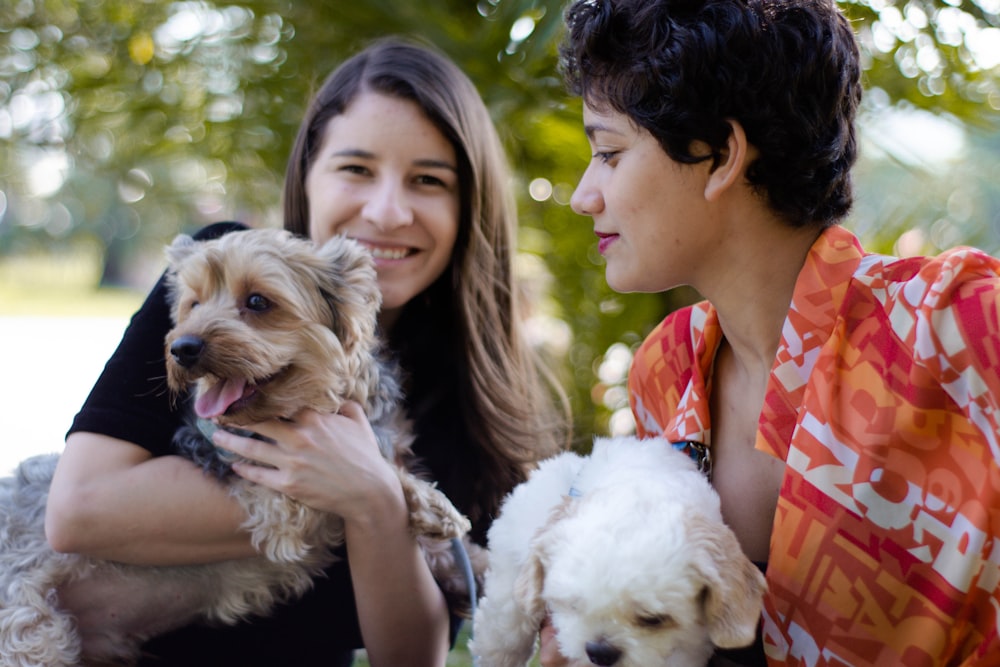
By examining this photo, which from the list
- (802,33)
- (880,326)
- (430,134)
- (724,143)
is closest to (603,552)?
(880,326)

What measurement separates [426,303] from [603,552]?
5.89ft

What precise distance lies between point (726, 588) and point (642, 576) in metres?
0.16

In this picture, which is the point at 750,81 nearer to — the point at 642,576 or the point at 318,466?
the point at 642,576

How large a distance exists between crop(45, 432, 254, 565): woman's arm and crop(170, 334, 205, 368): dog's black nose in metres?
0.31

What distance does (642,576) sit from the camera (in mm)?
1688

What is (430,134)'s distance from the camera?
2.93 meters

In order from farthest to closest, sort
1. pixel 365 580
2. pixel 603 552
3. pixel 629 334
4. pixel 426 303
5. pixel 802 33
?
pixel 629 334
pixel 426 303
pixel 365 580
pixel 802 33
pixel 603 552

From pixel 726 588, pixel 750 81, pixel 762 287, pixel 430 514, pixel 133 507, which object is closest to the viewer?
pixel 726 588

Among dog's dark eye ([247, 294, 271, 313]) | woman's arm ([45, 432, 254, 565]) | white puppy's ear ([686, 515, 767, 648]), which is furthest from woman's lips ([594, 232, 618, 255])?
woman's arm ([45, 432, 254, 565])

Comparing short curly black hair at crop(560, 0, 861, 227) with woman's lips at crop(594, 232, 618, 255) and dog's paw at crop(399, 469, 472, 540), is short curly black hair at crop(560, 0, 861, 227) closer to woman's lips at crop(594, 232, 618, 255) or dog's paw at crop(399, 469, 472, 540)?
woman's lips at crop(594, 232, 618, 255)

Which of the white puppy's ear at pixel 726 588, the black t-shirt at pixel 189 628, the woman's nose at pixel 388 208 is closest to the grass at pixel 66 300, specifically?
the black t-shirt at pixel 189 628

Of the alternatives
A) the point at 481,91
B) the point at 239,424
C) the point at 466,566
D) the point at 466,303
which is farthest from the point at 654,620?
the point at 481,91

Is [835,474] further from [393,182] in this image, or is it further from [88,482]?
[88,482]

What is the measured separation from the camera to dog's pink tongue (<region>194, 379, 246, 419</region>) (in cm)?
254
